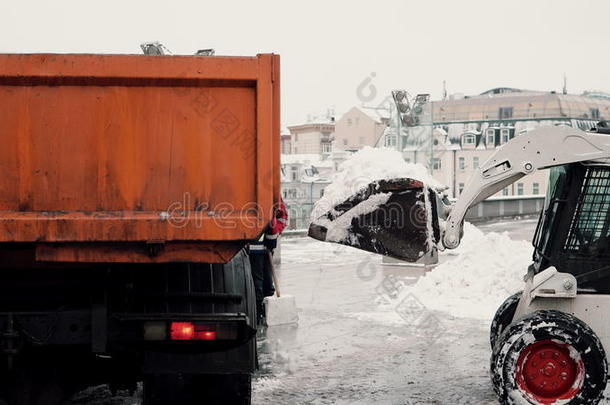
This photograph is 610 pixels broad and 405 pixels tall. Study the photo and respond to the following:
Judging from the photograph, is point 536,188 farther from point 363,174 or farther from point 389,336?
point 363,174

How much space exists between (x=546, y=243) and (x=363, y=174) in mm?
1585

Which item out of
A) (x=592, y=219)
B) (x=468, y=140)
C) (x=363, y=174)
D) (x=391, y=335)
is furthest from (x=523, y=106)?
(x=592, y=219)

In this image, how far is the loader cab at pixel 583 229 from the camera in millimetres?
6129

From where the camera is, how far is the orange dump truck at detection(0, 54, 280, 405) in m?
4.06

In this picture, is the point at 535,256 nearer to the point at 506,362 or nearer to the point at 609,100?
the point at 506,362

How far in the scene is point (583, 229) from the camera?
6.26 metres

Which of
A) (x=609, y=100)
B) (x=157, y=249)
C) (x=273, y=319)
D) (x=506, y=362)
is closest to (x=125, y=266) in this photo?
(x=157, y=249)

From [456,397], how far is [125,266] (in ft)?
10.4

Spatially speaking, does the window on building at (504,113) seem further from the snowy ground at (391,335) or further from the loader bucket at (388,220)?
the loader bucket at (388,220)

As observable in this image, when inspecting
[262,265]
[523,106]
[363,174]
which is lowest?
[262,265]

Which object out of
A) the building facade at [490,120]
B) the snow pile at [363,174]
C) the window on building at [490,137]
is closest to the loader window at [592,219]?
the snow pile at [363,174]

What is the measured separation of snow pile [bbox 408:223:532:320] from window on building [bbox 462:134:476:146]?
69.9 m

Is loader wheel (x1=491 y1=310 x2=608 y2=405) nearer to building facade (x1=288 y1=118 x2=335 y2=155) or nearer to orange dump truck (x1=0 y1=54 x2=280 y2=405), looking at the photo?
orange dump truck (x1=0 y1=54 x2=280 y2=405)

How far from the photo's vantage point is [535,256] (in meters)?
7.05
